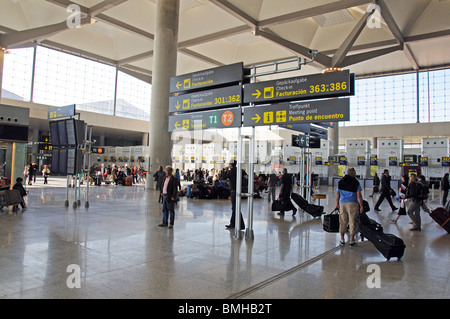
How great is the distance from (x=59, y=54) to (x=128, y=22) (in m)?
14.0

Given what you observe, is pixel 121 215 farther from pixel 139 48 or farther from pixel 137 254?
pixel 139 48

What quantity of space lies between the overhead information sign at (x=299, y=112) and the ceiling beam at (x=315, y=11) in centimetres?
2123

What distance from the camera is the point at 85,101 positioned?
142 feet

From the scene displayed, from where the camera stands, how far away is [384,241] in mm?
6102

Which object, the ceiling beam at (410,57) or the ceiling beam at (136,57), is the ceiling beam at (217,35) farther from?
the ceiling beam at (410,57)

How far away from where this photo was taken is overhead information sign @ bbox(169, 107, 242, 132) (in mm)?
7801

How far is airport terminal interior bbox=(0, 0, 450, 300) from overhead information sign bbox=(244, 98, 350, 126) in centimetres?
3

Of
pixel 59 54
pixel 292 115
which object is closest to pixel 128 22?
pixel 59 54

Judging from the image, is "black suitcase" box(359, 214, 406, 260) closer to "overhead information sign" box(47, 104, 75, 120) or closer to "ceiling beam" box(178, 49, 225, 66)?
"overhead information sign" box(47, 104, 75, 120)

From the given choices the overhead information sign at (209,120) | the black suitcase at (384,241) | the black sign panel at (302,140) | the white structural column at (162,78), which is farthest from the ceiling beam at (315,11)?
the black suitcase at (384,241)

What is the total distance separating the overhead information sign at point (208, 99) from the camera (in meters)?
7.84

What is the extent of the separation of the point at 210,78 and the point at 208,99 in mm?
555

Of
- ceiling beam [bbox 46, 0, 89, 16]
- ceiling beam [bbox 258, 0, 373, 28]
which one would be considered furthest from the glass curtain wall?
ceiling beam [bbox 258, 0, 373, 28]
